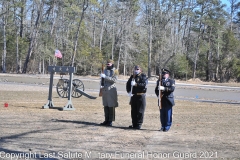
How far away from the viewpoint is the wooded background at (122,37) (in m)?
45.8

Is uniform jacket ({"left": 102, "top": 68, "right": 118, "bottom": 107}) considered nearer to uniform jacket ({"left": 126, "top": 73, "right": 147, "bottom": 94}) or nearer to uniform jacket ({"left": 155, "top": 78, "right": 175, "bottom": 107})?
uniform jacket ({"left": 126, "top": 73, "right": 147, "bottom": 94})

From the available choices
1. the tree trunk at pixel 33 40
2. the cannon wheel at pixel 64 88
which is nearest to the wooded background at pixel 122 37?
the tree trunk at pixel 33 40

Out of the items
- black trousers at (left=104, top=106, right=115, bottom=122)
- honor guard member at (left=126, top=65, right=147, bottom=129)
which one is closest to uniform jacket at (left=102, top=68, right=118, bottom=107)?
black trousers at (left=104, top=106, right=115, bottom=122)

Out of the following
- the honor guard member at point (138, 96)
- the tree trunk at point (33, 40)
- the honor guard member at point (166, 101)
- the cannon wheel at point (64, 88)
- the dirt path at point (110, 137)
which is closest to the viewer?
the dirt path at point (110, 137)

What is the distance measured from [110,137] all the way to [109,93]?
186 cm

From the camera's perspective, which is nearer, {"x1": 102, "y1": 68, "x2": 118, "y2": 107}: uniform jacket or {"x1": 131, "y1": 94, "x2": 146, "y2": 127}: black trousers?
{"x1": 131, "y1": 94, "x2": 146, "y2": 127}: black trousers

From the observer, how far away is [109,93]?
29.1 feet

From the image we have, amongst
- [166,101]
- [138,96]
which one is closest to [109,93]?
[138,96]

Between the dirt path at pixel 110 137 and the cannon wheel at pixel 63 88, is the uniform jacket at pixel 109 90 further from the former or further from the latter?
the cannon wheel at pixel 63 88

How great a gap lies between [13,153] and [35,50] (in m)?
41.1

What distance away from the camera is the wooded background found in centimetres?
4578

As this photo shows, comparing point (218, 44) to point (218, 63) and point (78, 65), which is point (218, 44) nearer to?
point (218, 63)

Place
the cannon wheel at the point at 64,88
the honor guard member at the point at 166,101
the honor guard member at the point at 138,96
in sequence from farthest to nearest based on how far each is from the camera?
1. the cannon wheel at the point at 64,88
2. the honor guard member at the point at 138,96
3. the honor guard member at the point at 166,101

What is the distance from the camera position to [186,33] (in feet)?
192
